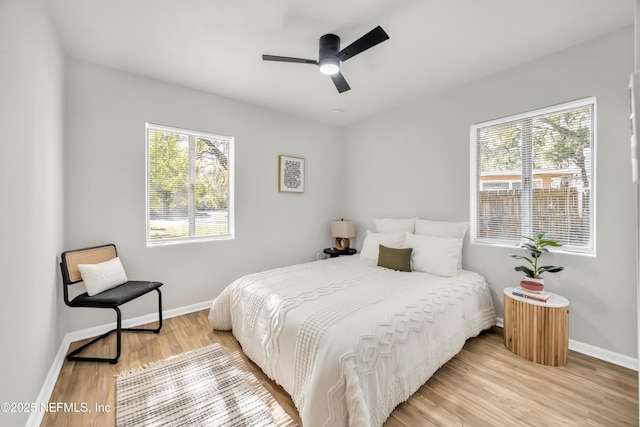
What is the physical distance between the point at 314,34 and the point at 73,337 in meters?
3.49

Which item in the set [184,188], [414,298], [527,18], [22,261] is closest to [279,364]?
[414,298]

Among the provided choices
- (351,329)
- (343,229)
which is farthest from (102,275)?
(343,229)

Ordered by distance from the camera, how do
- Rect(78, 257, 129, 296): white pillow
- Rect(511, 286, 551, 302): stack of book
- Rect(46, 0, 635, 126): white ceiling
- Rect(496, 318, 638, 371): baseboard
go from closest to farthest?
Rect(46, 0, 635, 126): white ceiling → Rect(496, 318, 638, 371): baseboard → Rect(511, 286, 551, 302): stack of book → Rect(78, 257, 129, 296): white pillow

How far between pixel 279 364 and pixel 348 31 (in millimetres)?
2548

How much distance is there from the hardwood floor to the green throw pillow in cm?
90

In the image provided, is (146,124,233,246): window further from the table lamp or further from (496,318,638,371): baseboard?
(496,318,638,371): baseboard

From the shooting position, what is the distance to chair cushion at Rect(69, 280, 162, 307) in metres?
2.08

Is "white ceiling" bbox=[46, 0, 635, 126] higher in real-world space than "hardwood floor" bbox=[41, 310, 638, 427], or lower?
higher

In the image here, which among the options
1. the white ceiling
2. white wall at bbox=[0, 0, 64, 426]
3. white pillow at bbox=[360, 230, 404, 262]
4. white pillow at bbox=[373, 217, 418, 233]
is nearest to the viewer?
white wall at bbox=[0, 0, 64, 426]

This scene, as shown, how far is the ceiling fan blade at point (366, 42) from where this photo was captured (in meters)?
1.66

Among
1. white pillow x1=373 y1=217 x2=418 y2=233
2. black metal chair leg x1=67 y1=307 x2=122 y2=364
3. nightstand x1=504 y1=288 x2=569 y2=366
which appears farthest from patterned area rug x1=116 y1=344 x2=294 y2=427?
white pillow x1=373 y1=217 x2=418 y2=233

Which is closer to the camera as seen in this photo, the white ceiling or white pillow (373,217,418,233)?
the white ceiling

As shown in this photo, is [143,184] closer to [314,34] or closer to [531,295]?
[314,34]

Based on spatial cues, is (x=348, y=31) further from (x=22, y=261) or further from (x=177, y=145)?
(x=22, y=261)
